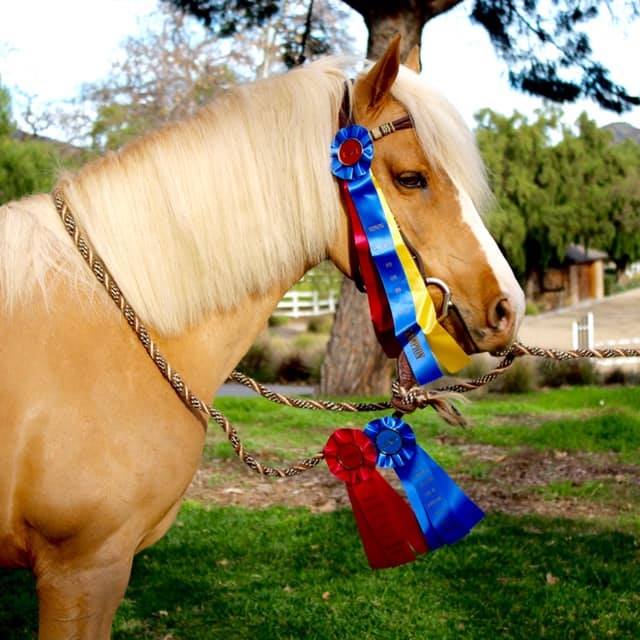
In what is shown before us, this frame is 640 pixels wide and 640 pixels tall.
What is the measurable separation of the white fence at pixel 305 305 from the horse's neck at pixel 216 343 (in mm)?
27155

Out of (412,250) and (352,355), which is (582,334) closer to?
(352,355)

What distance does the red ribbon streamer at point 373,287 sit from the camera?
1.91m

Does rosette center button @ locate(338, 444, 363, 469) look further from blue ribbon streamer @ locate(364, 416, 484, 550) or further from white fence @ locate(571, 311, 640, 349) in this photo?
Result: white fence @ locate(571, 311, 640, 349)

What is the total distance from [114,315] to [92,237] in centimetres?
21

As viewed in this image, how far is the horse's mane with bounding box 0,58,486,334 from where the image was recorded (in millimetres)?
1808

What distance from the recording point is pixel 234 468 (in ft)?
21.6

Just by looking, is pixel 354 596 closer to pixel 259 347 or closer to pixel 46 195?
pixel 46 195

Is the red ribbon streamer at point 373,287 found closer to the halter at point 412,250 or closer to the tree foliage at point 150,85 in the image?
the halter at point 412,250

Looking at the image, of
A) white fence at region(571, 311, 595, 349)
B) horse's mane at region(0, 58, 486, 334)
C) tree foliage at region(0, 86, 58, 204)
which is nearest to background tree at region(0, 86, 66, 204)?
tree foliage at region(0, 86, 58, 204)

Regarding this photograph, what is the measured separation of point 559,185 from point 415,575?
3411 cm

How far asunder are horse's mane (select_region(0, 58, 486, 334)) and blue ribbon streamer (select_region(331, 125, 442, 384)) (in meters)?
0.06

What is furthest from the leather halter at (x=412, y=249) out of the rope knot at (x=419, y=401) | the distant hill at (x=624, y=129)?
the distant hill at (x=624, y=129)

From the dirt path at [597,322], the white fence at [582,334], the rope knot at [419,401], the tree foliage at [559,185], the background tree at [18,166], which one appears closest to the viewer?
the rope knot at [419,401]

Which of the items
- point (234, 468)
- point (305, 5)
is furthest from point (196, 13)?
point (234, 468)
